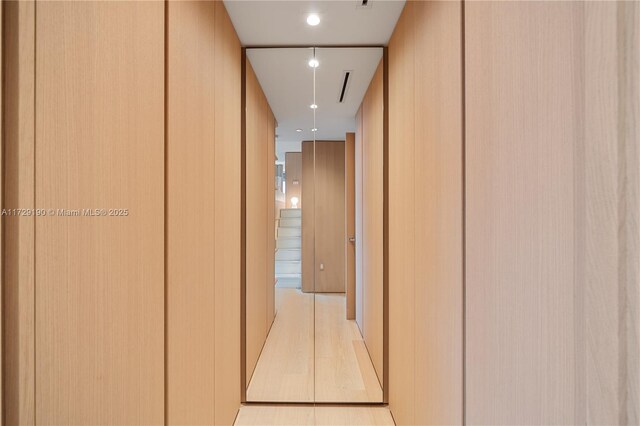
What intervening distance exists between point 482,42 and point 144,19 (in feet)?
3.61

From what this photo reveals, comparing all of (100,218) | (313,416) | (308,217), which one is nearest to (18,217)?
(100,218)

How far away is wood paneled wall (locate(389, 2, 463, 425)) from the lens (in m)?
1.20

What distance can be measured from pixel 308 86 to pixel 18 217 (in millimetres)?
2090

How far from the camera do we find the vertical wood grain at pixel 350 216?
2449mm

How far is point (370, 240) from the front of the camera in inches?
97.3

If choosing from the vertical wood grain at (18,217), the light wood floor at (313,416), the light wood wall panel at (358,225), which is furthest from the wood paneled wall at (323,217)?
the vertical wood grain at (18,217)

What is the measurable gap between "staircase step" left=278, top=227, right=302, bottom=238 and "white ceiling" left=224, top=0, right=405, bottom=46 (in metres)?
1.31

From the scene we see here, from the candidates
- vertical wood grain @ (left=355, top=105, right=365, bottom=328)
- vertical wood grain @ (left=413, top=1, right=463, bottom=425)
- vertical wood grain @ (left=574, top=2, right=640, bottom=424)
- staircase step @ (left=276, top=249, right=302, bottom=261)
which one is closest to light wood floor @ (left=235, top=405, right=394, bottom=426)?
vertical wood grain @ (left=355, top=105, right=365, bottom=328)

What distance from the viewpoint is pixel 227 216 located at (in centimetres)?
192

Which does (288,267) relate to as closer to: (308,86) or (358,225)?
(358,225)

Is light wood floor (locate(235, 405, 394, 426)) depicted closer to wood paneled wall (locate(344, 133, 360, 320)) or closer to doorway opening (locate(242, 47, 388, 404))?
doorway opening (locate(242, 47, 388, 404))

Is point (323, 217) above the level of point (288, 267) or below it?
above

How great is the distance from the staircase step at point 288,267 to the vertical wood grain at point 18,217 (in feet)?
5.52

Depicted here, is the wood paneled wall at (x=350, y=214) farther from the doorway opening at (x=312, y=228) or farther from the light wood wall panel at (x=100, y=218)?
the light wood wall panel at (x=100, y=218)
